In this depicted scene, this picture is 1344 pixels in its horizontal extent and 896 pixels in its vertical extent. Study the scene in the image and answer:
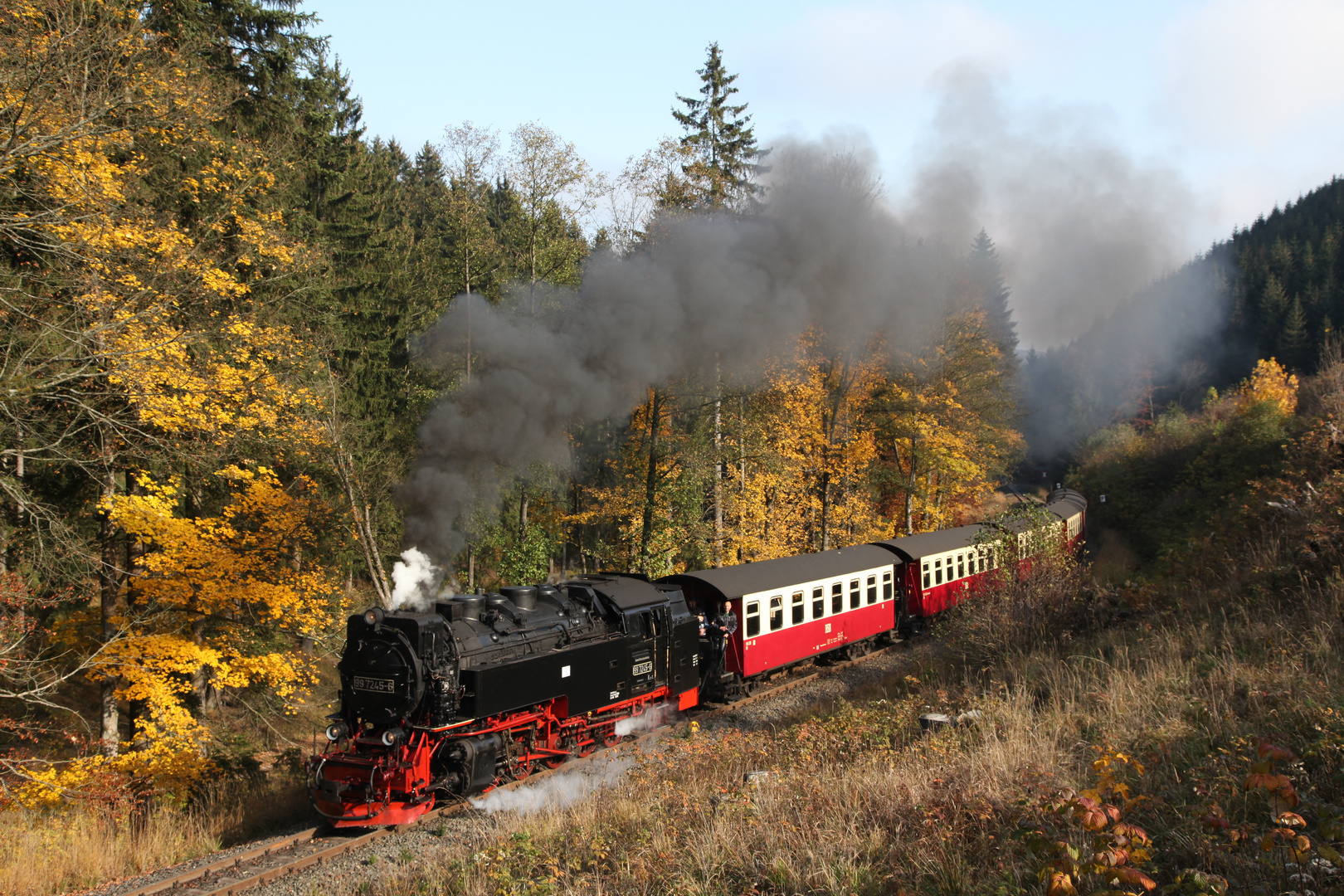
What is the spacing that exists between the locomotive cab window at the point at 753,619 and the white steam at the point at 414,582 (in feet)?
16.7

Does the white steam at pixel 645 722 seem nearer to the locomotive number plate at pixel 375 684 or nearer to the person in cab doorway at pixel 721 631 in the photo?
the person in cab doorway at pixel 721 631

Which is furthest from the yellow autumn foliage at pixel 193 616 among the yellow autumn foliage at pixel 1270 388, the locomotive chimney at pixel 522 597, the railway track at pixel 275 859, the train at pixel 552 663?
the yellow autumn foliage at pixel 1270 388

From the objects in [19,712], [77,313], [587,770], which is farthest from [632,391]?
[19,712]

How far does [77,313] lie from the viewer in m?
8.52

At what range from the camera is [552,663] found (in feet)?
30.0

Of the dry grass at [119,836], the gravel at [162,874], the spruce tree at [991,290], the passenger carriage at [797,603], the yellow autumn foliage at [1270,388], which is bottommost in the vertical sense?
the dry grass at [119,836]

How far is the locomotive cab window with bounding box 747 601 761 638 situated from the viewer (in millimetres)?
12312

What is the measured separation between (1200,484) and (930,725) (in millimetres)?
28374

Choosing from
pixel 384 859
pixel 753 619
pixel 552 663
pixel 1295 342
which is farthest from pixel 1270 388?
pixel 384 859

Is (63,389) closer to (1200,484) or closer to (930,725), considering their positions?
(930,725)

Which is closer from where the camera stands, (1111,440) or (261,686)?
(261,686)

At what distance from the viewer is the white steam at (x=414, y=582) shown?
9711 millimetres

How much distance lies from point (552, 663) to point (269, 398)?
6406 mm

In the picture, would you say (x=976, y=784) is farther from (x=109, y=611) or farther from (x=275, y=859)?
(x=109, y=611)
